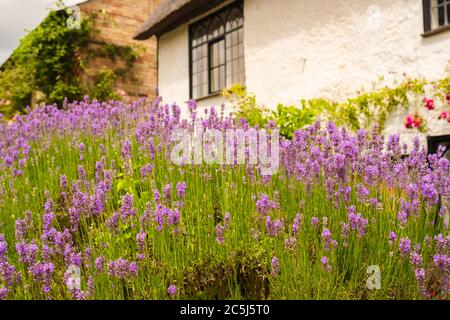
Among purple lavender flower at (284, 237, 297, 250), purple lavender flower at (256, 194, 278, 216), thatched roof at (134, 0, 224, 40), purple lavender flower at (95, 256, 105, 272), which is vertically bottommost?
purple lavender flower at (95, 256, 105, 272)

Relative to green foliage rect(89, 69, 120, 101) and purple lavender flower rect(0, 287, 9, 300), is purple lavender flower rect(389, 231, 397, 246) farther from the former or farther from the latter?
green foliage rect(89, 69, 120, 101)

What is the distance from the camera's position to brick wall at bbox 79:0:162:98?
43.8ft

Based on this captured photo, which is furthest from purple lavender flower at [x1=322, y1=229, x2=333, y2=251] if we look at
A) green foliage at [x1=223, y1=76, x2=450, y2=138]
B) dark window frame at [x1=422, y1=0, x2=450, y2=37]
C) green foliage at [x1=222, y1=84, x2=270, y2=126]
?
green foliage at [x1=222, y1=84, x2=270, y2=126]

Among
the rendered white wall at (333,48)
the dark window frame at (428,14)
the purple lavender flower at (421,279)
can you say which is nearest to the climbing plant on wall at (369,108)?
the rendered white wall at (333,48)

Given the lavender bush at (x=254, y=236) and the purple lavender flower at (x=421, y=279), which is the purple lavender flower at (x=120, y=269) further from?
the purple lavender flower at (x=421, y=279)

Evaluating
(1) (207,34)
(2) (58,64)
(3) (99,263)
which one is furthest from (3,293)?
(2) (58,64)

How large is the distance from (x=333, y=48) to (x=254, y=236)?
536cm

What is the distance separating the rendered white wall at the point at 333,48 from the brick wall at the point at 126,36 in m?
4.72

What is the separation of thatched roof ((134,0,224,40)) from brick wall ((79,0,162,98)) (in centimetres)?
190

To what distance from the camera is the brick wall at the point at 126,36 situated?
13.4 meters

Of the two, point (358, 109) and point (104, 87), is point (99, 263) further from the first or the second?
point (104, 87)

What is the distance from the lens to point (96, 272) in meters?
2.40

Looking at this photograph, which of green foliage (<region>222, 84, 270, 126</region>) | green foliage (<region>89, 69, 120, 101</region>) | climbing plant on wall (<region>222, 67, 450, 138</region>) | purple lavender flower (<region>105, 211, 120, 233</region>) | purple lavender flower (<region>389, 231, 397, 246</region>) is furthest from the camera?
green foliage (<region>89, 69, 120, 101</region>)
